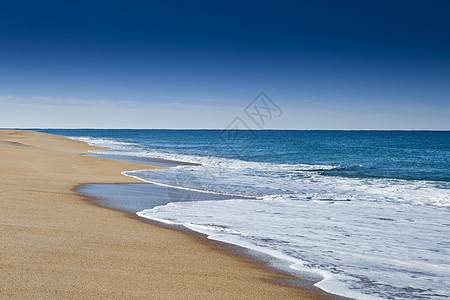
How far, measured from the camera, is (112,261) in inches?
210

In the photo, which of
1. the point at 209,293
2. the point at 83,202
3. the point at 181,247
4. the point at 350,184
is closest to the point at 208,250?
the point at 181,247

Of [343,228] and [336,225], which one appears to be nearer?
[343,228]

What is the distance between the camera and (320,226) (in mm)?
8594

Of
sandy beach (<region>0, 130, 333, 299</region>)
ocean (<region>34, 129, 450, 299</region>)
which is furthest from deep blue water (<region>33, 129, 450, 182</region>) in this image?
sandy beach (<region>0, 130, 333, 299</region>)

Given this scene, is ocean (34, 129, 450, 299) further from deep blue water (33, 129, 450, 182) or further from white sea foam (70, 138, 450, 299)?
deep blue water (33, 129, 450, 182)

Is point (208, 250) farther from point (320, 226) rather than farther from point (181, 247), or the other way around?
point (320, 226)

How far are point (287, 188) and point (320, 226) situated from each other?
635cm

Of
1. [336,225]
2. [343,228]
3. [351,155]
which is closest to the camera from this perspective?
[343,228]

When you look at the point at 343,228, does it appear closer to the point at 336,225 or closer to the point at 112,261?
the point at 336,225

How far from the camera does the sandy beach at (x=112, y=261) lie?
4379 mm

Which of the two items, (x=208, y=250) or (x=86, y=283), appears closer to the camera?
(x=86, y=283)

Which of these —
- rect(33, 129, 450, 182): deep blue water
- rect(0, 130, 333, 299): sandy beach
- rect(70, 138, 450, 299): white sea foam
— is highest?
rect(33, 129, 450, 182): deep blue water

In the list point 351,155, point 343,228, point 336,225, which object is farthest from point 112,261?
point 351,155

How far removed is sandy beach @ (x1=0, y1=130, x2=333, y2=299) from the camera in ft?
14.4
